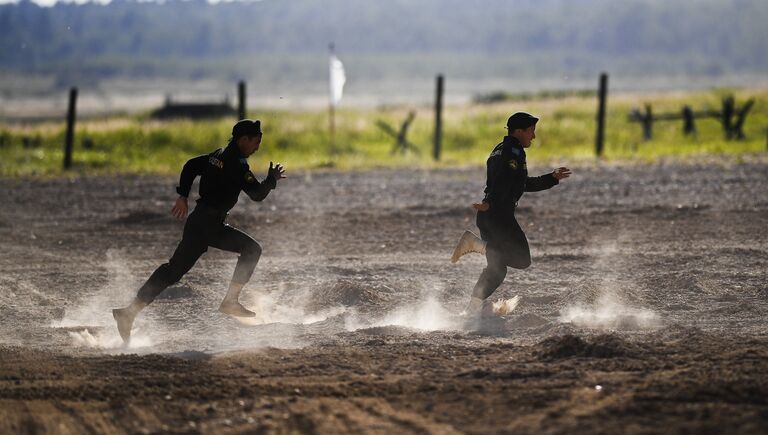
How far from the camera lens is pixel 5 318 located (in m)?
9.50

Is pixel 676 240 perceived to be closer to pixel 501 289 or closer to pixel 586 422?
pixel 501 289

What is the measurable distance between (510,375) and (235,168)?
258 cm

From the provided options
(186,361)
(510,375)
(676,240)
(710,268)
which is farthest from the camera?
(676,240)

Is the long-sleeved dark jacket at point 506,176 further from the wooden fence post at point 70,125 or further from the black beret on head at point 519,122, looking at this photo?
the wooden fence post at point 70,125

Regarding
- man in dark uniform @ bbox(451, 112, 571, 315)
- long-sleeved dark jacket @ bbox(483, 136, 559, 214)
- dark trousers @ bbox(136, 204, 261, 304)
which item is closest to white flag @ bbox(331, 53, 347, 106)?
man in dark uniform @ bbox(451, 112, 571, 315)

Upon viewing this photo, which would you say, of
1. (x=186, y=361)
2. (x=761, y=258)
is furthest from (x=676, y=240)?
(x=186, y=361)

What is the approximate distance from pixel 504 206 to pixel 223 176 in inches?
86.8

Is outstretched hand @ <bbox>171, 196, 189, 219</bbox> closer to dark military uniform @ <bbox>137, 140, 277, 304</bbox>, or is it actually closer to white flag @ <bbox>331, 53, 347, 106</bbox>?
dark military uniform @ <bbox>137, 140, 277, 304</bbox>

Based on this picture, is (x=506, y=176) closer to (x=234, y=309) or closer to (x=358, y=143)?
(x=234, y=309)

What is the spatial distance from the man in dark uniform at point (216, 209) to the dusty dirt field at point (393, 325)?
0.36m

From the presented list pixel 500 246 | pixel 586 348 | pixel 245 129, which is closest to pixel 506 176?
pixel 500 246

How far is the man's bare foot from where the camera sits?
8.83 meters

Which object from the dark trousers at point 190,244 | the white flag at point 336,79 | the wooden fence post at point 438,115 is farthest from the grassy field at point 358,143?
the dark trousers at point 190,244

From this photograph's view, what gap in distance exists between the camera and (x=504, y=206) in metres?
9.10
